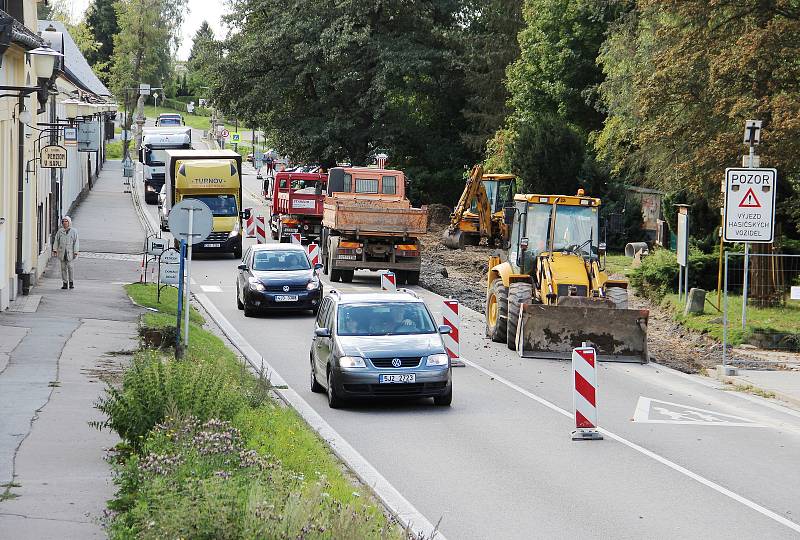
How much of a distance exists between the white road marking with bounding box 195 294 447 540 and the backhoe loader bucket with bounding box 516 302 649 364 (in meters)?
5.05

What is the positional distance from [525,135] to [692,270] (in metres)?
18.3

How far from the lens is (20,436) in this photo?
12508 millimetres

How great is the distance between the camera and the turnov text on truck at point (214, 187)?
42625 mm

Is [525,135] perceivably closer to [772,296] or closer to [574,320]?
[772,296]

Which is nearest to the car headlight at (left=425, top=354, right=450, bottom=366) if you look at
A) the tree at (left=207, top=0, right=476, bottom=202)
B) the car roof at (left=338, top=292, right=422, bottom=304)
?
the car roof at (left=338, top=292, right=422, bottom=304)

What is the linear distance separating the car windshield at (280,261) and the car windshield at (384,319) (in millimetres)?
11968

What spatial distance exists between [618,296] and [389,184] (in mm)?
16635

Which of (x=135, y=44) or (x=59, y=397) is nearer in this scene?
(x=59, y=397)

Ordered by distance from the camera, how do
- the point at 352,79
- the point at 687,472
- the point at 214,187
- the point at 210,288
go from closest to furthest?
the point at 687,472
the point at 210,288
the point at 214,187
the point at 352,79

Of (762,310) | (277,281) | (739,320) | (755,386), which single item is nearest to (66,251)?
(277,281)

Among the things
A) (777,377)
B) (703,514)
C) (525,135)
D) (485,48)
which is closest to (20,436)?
(703,514)

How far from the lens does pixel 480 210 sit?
4653cm

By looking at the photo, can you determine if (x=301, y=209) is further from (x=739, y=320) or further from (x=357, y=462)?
(x=357, y=462)

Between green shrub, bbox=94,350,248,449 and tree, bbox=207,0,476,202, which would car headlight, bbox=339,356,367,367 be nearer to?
green shrub, bbox=94,350,248,449
